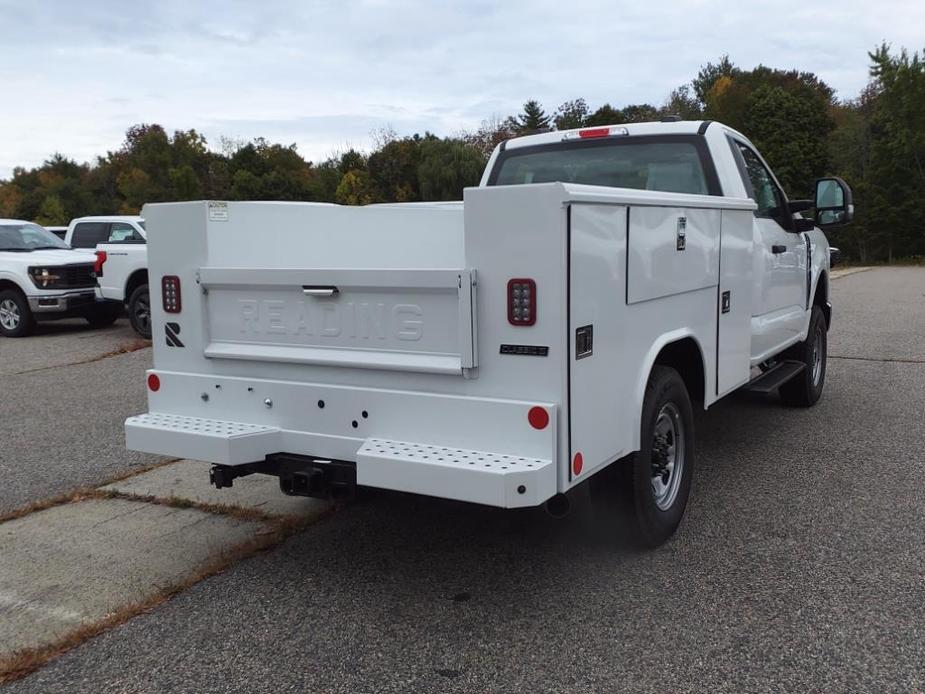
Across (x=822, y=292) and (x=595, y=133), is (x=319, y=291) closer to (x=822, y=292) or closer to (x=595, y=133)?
(x=595, y=133)

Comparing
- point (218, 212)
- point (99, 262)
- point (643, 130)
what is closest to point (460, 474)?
point (218, 212)

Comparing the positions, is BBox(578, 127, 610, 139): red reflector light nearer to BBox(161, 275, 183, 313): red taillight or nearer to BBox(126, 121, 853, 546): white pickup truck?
BBox(126, 121, 853, 546): white pickup truck

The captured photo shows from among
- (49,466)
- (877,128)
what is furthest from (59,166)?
(49,466)

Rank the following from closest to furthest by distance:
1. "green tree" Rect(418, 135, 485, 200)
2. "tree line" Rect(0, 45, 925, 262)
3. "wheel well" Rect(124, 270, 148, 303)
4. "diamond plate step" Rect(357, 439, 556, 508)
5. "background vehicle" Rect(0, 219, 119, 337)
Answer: "diamond plate step" Rect(357, 439, 556, 508) → "wheel well" Rect(124, 270, 148, 303) → "background vehicle" Rect(0, 219, 119, 337) → "tree line" Rect(0, 45, 925, 262) → "green tree" Rect(418, 135, 485, 200)

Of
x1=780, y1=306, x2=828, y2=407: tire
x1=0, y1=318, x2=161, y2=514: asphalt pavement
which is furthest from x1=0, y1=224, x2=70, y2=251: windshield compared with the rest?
x1=780, y1=306, x2=828, y2=407: tire

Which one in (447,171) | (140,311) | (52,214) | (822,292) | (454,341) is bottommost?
(140,311)

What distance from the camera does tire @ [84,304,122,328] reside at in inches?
595

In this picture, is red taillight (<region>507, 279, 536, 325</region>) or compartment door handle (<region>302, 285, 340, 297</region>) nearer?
red taillight (<region>507, 279, 536, 325</region>)

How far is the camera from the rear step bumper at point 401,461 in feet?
10.3

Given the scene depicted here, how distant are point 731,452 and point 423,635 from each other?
3.40 metres

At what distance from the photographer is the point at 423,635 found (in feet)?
11.4

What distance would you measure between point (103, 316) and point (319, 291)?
1294 cm

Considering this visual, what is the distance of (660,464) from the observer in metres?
4.23

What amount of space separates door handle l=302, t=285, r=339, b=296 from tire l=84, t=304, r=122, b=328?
12394 mm
